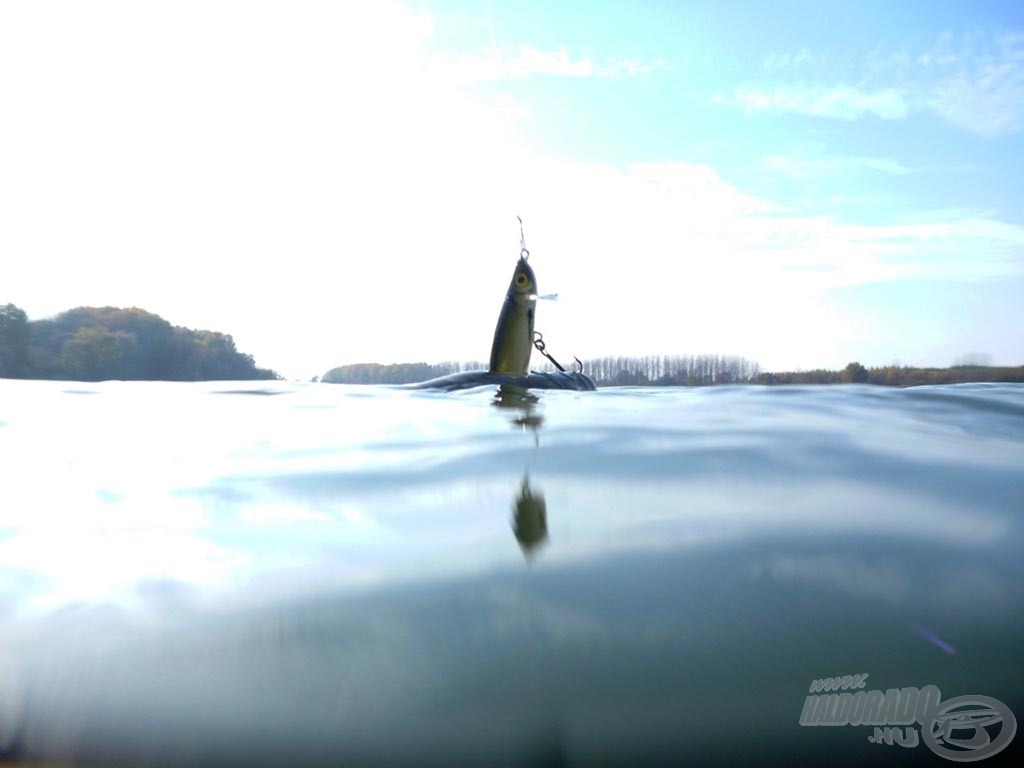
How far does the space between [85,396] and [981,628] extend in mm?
5733

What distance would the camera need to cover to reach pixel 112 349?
8148mm

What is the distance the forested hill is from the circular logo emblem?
8.86 meters

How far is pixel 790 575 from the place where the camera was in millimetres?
999

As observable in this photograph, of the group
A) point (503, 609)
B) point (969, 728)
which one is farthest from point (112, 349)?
point (969, 728)

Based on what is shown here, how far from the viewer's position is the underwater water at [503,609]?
0.66 metres

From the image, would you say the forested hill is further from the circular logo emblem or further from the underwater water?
the circular logo emblem

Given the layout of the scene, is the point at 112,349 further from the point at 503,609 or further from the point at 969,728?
the point at 969,728

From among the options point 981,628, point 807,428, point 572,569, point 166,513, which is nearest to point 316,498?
point 166,513

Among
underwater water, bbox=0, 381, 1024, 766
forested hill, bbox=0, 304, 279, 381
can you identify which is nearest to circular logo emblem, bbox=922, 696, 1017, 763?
underwater water, bbox=0, 381, 1024, 766

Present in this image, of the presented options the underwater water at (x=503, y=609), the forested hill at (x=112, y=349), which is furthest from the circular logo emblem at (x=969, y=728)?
the forested hill at (x=112, y=349)

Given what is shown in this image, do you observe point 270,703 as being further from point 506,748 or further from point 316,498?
point 316,498

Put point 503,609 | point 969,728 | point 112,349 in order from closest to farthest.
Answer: point 969,728 → point 503,609 → point 112,349

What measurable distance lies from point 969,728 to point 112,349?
9.46m

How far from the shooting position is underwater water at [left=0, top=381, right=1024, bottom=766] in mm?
655
